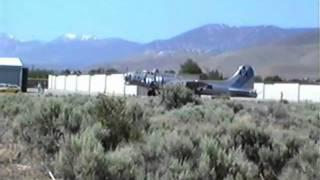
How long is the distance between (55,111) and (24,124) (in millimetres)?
757

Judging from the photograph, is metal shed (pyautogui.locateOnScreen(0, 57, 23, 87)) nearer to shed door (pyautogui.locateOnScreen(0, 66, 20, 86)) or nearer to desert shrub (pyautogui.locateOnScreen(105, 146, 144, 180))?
shed door (pyautogui.locateOnScreen(0, 66, 20, 86))

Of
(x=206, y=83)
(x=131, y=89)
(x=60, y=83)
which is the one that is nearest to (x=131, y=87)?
(x=131, y=89)

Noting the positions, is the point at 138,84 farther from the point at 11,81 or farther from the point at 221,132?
the point at 221,132

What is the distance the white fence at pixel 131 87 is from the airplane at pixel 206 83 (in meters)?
1.61

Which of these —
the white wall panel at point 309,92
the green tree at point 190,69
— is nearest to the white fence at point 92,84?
the white wall panel at point 309,92

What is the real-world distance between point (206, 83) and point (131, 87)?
9923mm

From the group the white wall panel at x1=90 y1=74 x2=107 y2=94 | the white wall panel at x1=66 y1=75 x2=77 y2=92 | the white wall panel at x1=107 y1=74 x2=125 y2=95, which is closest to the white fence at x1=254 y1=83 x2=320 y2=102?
the white wall panel at x1=107 y1=74 x2=125 y2=95

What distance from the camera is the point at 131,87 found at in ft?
268

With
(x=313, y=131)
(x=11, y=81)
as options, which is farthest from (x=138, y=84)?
(x=313, y=131)

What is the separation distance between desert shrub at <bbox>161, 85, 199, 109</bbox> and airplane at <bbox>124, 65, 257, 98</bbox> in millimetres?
28810

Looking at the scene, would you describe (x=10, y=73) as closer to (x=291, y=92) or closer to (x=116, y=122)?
(x=291, y=92)

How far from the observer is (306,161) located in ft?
39.1

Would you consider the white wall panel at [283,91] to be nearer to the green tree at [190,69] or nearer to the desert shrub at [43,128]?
the green tree at [190,69]

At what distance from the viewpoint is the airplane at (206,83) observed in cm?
6950
